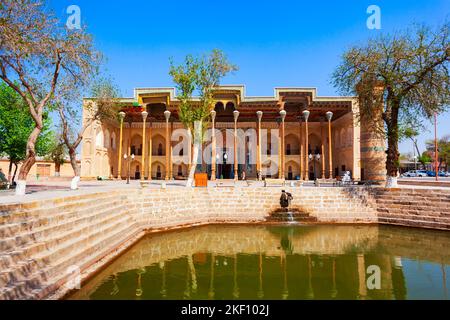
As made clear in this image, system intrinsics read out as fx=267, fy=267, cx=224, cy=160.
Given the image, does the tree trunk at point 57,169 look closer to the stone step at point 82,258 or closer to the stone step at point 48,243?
the stone step at point 82,258

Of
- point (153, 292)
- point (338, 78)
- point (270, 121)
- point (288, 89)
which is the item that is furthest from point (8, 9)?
point (270, 121)

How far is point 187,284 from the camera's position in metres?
5.75

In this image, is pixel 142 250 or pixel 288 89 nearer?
pixel 142 250


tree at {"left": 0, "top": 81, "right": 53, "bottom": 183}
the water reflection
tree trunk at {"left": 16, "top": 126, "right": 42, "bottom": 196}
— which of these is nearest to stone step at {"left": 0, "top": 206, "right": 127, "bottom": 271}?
the water reflection

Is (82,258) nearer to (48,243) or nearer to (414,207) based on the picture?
(48,243)

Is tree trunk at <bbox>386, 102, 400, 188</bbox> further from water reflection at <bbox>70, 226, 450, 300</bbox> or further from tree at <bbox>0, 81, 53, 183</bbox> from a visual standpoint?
tree at <bbox>0, 81, 53, 183</bbox>

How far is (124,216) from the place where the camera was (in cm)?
1010

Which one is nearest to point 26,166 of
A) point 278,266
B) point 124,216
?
point 124,216

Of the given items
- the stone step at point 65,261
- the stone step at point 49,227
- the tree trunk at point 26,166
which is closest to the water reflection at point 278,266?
the stone step at point 65,261

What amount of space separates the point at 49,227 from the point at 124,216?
14.6 feet

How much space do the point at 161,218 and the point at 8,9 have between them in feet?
28.3

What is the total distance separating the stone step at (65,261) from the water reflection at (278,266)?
1.78 ft

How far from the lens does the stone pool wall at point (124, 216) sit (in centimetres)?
463

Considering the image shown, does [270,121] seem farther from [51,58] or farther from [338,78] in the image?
[51,58]
